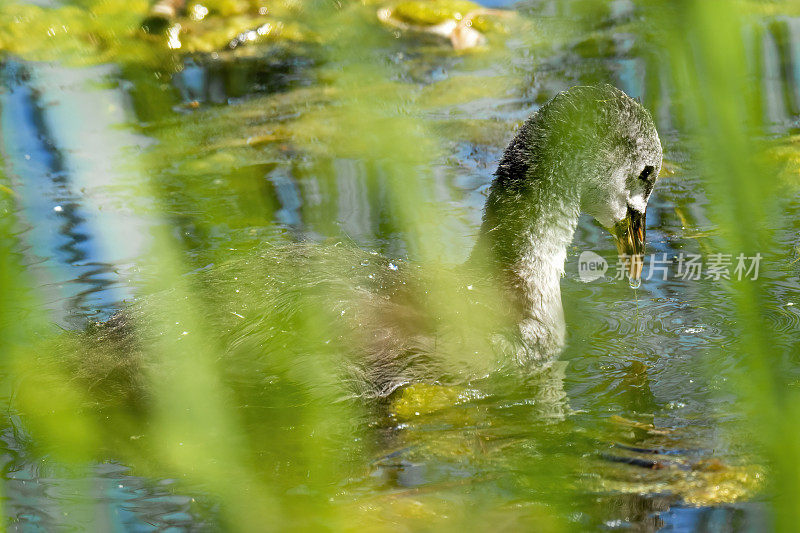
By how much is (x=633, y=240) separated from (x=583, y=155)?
2.38 feet

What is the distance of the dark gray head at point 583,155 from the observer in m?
4.77

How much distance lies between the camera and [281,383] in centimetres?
383

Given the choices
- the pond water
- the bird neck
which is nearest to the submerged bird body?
the bird neck

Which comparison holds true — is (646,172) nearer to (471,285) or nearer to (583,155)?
(583,155)

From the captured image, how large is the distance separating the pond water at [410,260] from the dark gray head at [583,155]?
25cm

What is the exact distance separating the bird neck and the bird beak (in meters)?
0.58

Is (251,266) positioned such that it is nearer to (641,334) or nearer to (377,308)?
(377,308)

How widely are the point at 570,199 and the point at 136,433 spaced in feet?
8.26

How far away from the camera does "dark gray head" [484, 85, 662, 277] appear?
4.77 m

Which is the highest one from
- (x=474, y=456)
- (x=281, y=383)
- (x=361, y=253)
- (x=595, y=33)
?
(x=595, y=33)

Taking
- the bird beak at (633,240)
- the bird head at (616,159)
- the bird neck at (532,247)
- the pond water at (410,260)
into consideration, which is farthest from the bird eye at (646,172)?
the bird neck at (532,247)

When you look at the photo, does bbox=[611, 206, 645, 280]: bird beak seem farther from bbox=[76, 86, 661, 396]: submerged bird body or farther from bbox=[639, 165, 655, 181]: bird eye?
→ bbox=[639, 165, 655, 181]: bird eye

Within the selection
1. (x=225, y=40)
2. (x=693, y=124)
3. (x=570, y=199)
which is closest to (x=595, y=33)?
(x=225, y=40)

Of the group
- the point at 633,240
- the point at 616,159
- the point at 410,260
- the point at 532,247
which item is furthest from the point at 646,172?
the point at 410,260
